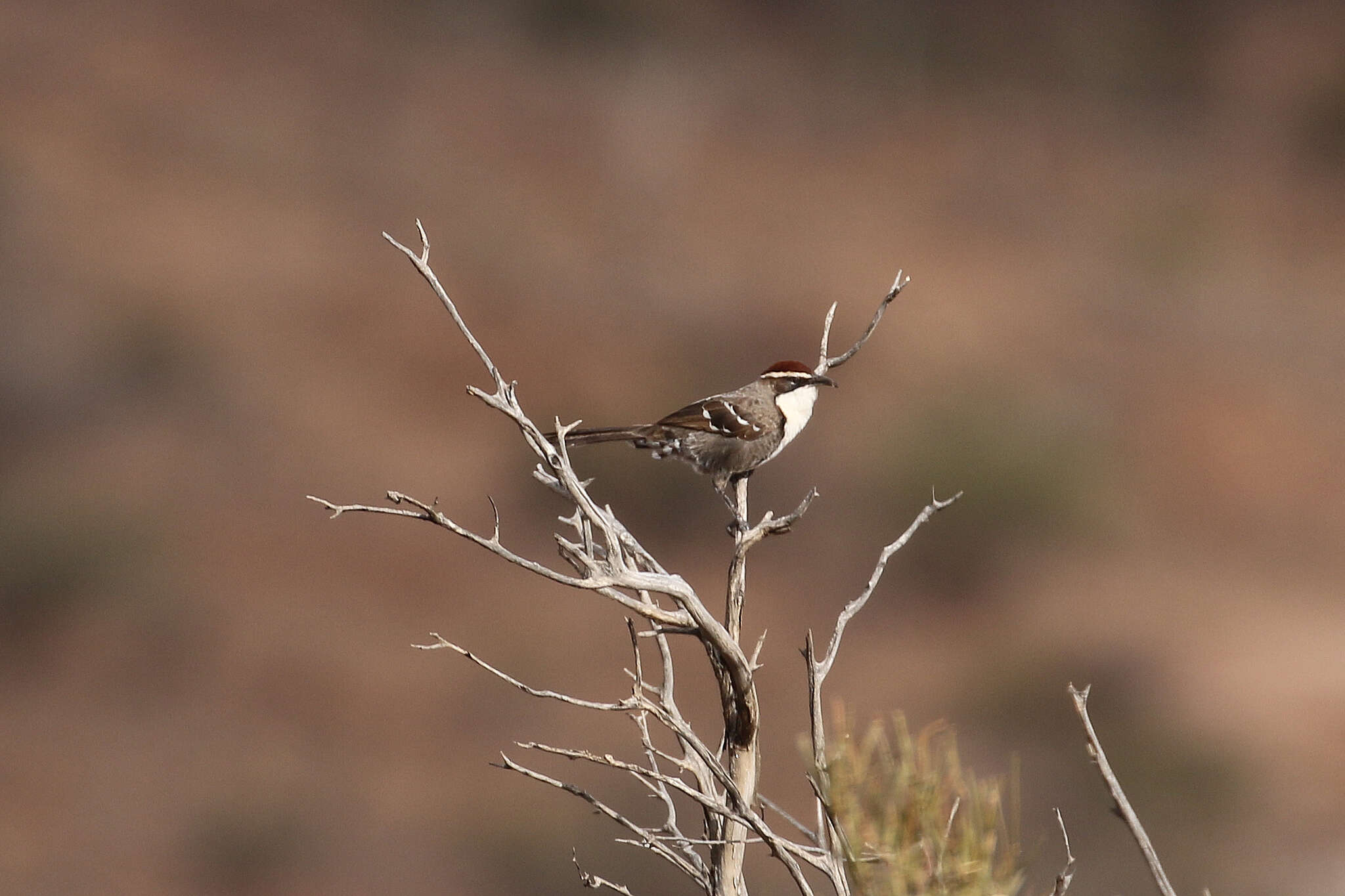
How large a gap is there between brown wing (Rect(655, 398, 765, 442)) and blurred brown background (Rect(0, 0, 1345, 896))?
8.81 metres

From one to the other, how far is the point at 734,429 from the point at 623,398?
54.5 ft

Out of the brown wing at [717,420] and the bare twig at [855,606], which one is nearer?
the bare twig at [855,606]

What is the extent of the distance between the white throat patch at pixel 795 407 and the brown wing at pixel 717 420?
167 millimetres

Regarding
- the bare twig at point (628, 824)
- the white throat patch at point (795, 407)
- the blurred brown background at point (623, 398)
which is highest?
the white throat patch at point (795, 407)

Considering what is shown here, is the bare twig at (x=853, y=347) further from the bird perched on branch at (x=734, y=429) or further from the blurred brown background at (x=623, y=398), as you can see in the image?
the blurred brown background at (x=623, y=398)

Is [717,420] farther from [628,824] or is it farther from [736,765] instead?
[628,824]

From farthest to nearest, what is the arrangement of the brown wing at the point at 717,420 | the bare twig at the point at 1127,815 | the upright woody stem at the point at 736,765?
the brown wing at the point at 717,420
the upright woody stem at the point at 736,765
the bare twig at the point at 1127,815

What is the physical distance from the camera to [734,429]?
5.40 metres

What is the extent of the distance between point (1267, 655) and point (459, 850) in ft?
36.9

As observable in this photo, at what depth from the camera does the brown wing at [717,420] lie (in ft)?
17.6

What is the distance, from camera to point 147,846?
14211 mm

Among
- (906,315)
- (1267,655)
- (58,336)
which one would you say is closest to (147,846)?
(58,336)

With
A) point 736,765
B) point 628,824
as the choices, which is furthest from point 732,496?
point 628,824

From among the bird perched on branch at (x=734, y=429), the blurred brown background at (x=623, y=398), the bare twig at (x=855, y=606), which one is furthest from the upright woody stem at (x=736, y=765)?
the blurred brown background at (x=623, y=398)
